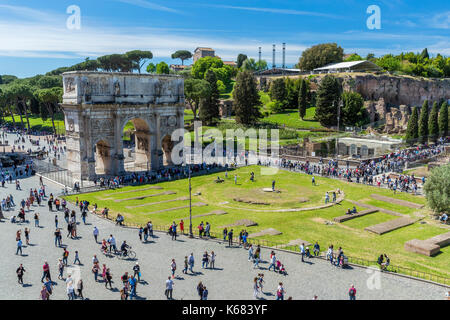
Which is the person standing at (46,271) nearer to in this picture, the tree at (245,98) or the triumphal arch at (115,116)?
the triumphal arch at (115,116)

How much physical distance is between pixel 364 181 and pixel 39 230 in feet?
105

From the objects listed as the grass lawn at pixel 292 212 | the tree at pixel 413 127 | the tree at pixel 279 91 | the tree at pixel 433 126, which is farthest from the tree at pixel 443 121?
the grass lawn at pixel 292 212

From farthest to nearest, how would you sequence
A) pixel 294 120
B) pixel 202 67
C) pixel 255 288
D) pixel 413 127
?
pixel 202 67 < pixel 294 120 < pixel 413 127 < pixel 255 288

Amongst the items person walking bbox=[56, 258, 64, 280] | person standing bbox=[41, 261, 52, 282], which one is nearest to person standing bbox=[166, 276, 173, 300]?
person walking bbox=[56, 258, 64, 280]

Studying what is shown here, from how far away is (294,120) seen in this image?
83.4m

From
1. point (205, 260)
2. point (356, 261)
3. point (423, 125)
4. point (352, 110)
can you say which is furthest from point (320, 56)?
point (205, 260)

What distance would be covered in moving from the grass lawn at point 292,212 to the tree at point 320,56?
7204 cm

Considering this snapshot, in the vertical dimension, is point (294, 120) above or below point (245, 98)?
below

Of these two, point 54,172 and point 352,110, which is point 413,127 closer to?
point 352,110

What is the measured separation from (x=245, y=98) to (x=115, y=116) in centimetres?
3522

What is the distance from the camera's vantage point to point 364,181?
43938mm

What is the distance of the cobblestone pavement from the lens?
1983 centimetres
